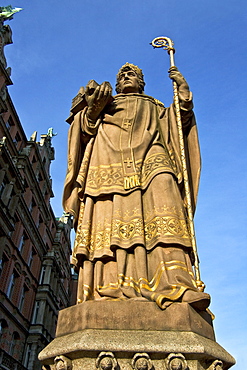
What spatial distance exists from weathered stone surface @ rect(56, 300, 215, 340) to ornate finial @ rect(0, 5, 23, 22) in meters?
31.4

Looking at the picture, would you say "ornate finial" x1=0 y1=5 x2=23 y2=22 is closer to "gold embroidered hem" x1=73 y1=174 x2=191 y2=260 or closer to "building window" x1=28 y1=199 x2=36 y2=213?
"building window" x1=28 y1=199 x2=36 y2=213

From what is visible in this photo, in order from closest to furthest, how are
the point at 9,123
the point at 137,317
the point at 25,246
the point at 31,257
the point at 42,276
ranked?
the point at 137,317, the point at 9,123, the point at 25,246, the point at 31,257, the point at 42,276

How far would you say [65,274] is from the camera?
3834 centimetres

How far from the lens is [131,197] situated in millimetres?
4250

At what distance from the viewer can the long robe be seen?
3594 millimetres

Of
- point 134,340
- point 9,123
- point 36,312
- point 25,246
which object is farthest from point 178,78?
point 36,312

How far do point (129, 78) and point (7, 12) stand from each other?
29.7m

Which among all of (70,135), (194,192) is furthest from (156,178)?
(70,135)

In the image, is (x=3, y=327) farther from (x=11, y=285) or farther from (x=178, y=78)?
(x=178, y=78)

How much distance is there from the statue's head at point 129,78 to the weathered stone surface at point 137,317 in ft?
13.1

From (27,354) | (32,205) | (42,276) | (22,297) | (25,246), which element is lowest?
(27,354)

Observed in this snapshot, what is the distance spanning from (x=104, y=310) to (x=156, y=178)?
5.89 ft

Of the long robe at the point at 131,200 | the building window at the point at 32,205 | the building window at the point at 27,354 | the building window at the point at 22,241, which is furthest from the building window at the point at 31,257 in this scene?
the long robe at the point at 131,200

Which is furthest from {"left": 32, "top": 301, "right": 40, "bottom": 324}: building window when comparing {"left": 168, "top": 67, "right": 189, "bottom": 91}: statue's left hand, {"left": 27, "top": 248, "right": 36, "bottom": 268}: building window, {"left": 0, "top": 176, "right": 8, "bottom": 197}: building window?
{"left": 168, "top": 67, "right": 189, "bottom": 91}: statue's left hand
